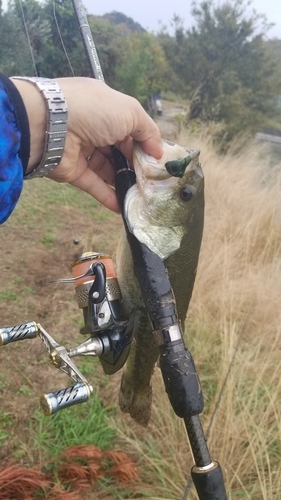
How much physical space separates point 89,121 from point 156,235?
468 millimetres

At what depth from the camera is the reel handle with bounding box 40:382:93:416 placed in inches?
45.1

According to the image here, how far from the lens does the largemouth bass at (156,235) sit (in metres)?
1.69

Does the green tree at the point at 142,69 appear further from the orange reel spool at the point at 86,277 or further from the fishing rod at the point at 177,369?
the fishing rod at the point at 177,369

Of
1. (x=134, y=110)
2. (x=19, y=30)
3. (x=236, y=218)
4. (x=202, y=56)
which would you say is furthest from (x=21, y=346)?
(x=202, y=56)

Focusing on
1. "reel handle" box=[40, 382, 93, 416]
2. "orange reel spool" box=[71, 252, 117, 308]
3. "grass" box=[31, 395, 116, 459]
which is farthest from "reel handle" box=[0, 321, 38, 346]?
"grass" box=[31, 395, 116, 459]

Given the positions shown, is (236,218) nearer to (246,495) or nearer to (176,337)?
(246,495)

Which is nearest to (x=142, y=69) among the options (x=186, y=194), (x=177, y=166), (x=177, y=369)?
(x=186, y=194)

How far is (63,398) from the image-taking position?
1161 mm

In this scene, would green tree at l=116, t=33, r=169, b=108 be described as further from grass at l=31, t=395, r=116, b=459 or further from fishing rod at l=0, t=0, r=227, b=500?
fishing rod at l=0, t=0, r=227, b=500

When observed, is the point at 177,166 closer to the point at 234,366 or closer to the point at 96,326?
the point at 96,326

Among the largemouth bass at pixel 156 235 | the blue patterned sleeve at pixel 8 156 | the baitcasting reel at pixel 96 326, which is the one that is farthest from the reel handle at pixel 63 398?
the blue patterned sleeve at pixel 8 156

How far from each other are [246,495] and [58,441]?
113cm

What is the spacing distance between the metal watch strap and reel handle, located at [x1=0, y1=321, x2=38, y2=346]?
0.57 metres

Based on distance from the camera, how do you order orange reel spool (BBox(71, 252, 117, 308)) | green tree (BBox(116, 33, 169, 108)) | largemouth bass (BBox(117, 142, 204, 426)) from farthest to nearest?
green tree (BBox(116, 33, 169, 108)), largemouth bass (BBox(117, 142, 204, 426)), orange reel spool (BBox(71, 252, 117, 308))
